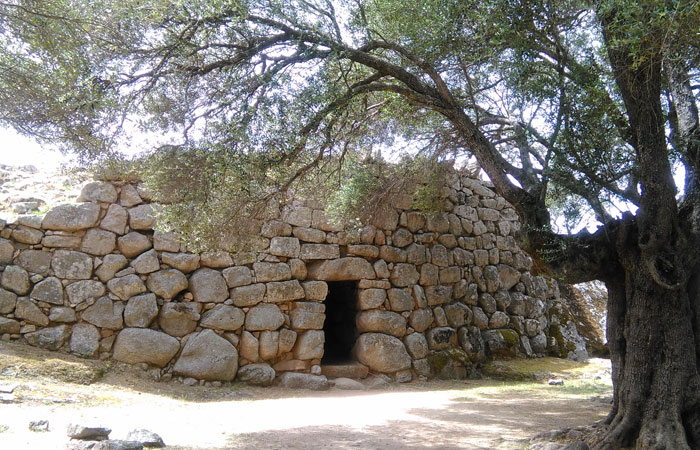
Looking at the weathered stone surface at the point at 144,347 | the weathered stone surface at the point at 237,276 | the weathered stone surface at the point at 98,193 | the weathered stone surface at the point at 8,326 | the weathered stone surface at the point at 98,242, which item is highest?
the weathered stone surface at the point at 98,193

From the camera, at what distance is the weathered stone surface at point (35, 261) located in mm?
8016

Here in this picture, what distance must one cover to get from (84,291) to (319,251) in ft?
12.9

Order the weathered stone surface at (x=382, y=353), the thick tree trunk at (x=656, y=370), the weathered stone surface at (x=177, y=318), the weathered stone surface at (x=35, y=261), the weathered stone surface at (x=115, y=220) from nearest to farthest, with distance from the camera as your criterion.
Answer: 1. the thick tree trunk at (x=656, y=370)
2. the weathered stone surface at (x=35, y=261)
3. the weathered stone surface at (x=177, y=318)
4. the weathered stone surface at (x=115, y=220)
5. the weathered stone surface at (x=382, y=353)

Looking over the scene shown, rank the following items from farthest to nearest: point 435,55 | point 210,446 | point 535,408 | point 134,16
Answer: point 535,408 → point 435,55 → point 134,16 → point 210,446

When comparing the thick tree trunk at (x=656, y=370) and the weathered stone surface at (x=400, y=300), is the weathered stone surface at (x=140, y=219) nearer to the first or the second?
the weathered stone surface at (x=400, y=300)

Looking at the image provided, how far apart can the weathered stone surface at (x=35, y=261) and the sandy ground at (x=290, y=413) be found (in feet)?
6.19

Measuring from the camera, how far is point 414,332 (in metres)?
10.3

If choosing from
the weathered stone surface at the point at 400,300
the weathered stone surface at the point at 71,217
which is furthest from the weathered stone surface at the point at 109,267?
the weathered stone surface at the point at 400,300

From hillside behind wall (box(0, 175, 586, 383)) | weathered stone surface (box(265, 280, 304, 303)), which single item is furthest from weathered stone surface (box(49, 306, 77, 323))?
weathered stone surface (box(265, 280, 304, 303))

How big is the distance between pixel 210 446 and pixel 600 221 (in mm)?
4431

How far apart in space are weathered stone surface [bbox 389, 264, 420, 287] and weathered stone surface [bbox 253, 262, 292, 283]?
85.9 inches

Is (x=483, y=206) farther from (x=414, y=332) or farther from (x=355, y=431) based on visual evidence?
(x=355, y=431)

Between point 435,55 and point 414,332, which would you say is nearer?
point 435,55

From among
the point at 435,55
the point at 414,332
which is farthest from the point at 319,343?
the point at 435,55
